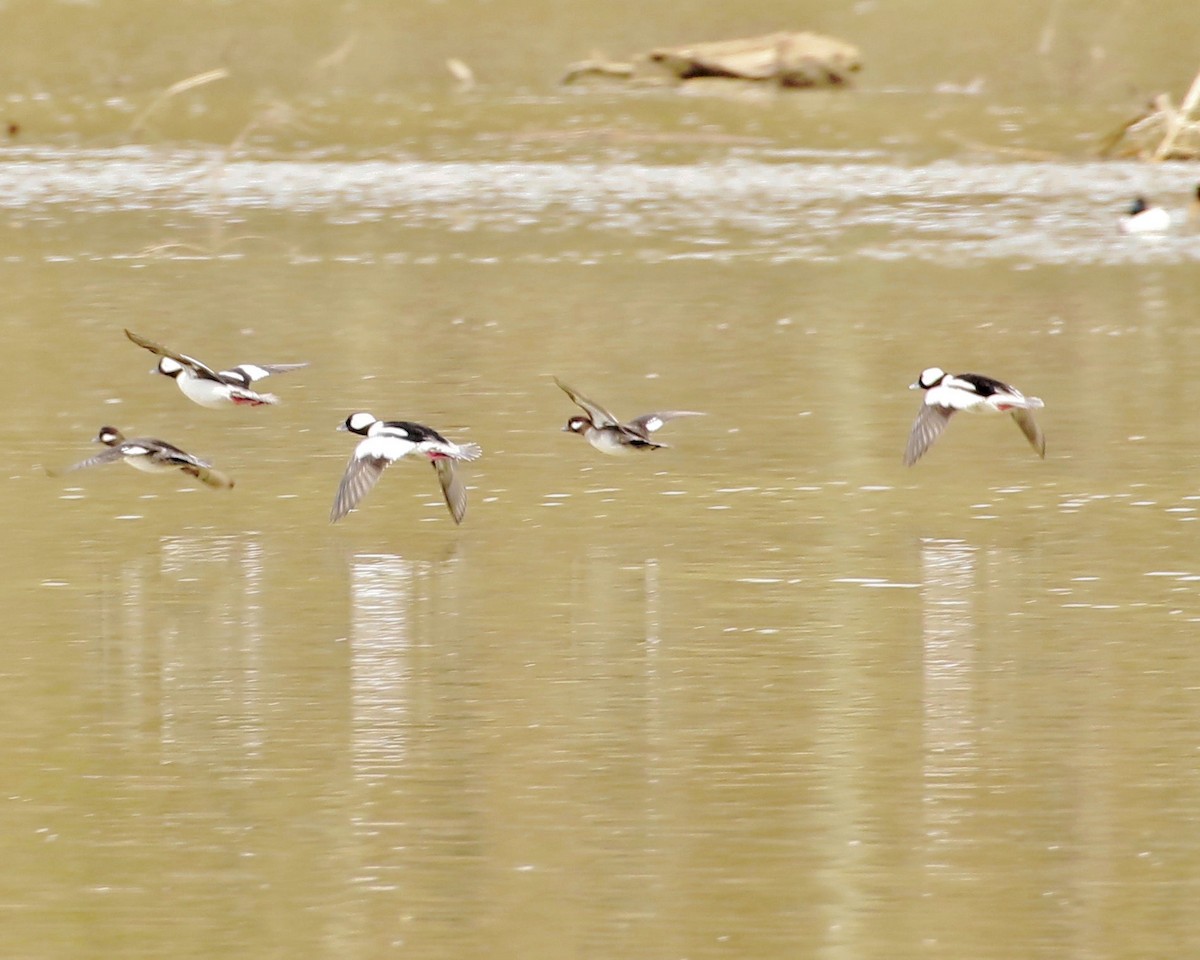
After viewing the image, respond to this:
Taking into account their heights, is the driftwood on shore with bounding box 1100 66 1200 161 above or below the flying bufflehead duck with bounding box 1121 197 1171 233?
above

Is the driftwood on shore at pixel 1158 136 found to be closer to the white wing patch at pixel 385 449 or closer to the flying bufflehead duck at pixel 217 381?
the flying bufflehead duck at pixel 217 381

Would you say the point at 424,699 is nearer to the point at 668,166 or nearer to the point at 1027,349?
the point at 1027,349

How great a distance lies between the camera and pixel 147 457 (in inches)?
514

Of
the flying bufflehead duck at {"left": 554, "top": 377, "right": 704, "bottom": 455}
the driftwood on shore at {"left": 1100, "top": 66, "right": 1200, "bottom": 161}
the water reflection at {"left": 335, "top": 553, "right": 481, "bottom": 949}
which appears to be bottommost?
the water reflection at {"left": 335, "top": 553, "right": 481, "bottom": 949}

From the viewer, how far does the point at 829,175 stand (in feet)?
101

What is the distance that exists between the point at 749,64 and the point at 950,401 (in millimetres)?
31461

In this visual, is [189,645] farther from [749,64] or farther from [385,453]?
[749,64]

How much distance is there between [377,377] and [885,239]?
338 inches

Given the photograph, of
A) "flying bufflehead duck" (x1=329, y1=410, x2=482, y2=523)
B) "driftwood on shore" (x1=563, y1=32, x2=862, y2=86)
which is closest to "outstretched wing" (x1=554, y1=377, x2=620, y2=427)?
"flying bufflehead duck" (x1=329, y1=410, x2=482, y2=523)

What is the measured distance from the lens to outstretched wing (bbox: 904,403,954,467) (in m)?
13.7

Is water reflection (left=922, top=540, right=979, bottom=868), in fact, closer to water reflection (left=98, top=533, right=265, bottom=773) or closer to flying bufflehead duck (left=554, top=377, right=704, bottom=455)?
flying bufflehead duck (left=554, top=377, right=704, bottom=455)

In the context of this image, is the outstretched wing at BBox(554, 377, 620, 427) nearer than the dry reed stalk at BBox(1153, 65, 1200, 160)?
Yes

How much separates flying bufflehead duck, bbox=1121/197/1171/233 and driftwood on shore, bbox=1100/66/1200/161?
101 cm

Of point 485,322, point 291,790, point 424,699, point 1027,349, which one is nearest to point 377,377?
point 485,322
